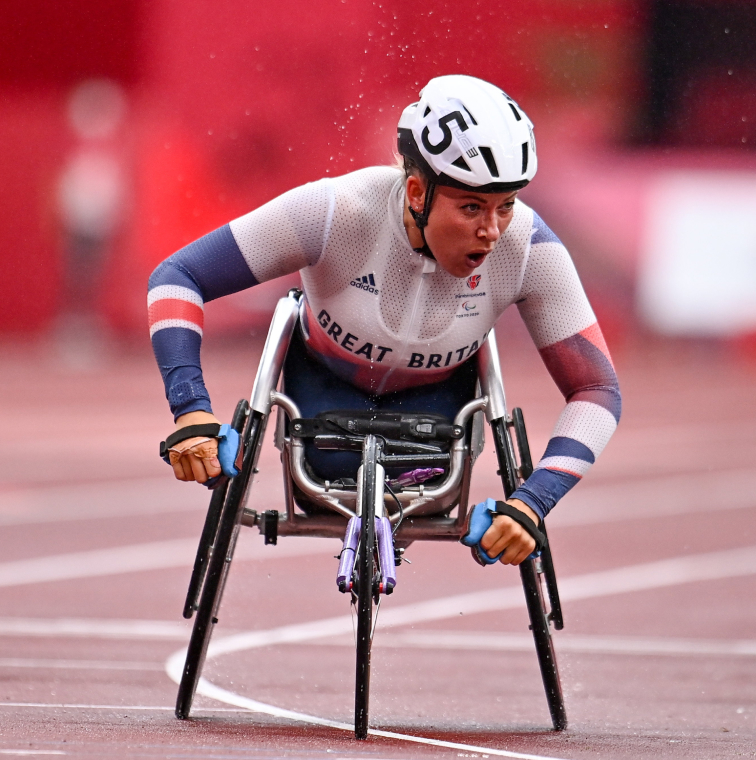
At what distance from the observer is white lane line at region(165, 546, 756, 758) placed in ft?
18.9

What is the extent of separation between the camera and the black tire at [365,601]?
4422mm

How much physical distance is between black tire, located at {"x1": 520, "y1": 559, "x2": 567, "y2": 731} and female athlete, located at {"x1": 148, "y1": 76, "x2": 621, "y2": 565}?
0.35m

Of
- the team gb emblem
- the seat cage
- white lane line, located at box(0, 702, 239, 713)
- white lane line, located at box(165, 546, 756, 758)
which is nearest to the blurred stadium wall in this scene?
white lane line, located at box(165, 546, 756, 758)

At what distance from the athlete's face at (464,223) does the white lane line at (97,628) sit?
11.3ft

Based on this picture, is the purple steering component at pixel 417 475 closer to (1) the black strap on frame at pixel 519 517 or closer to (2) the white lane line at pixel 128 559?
(1) the black strap on frame at pixel 519 517

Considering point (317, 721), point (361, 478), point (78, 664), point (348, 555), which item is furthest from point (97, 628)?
point (348, 555)

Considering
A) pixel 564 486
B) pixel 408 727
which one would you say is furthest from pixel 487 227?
pixel 408 727

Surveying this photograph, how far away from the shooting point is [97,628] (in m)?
7.64

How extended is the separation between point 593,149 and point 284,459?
19.9 meters

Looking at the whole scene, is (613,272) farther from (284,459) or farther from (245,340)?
(284,459)

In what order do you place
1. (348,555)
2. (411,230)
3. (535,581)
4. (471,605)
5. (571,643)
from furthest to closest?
(471,605)
(571,643)
(535,581)
(411,230)
(348,555)

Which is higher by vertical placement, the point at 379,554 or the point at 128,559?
the point at 128,559

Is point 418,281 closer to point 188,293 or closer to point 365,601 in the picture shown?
point 188,293

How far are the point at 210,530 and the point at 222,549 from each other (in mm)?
74
